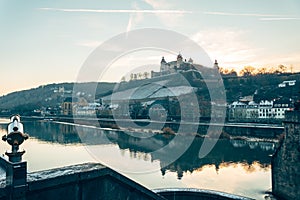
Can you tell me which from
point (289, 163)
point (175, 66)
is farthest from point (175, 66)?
point (289, 163)

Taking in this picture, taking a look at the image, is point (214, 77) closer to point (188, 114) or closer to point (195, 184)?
point (188, 114)

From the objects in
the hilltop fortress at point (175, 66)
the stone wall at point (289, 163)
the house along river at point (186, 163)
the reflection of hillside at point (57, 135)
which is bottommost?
the house along river at point (186, 163)

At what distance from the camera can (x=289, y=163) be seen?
31.3 ft

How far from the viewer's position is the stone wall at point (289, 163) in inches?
360

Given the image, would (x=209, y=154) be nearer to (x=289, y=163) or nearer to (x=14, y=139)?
(x=289, y=163)

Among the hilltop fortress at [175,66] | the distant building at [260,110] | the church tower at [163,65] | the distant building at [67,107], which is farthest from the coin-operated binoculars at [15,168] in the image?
the church tower at [163,65]

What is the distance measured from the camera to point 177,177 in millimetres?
14945

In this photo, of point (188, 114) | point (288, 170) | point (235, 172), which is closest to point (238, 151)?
point (235, 172)

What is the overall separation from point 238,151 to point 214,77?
5914 cm

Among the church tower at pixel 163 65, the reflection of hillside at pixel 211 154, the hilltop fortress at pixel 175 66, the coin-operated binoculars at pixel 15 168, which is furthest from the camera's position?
the church tower at pixel 163 65

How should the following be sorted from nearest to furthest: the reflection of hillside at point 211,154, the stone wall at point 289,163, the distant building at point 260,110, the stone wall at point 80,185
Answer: the stone wall at point 80,185 < the stone wall at point 289,163 < the reflection of hillside at point 211,154 < the distant building at point 260,110

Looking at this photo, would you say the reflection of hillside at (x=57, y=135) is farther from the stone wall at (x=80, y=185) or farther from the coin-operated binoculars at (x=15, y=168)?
the coin-operated binoculars at (x=15, y=168)

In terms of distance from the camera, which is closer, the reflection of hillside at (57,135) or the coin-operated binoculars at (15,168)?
the coin-operated binoculars at (15,168)

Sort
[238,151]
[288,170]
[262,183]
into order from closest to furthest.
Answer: [288,170], [262,183], [238,151]
